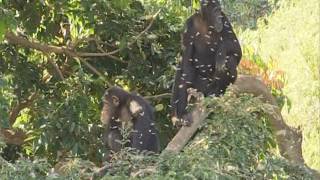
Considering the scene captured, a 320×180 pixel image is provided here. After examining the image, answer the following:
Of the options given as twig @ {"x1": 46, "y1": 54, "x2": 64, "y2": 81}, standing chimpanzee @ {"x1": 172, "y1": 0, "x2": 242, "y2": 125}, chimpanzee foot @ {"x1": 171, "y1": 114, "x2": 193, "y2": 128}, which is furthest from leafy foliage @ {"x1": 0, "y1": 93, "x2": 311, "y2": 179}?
twig @ {"x1": 46, "y1": 54, "x2": 64, "y2": 81}

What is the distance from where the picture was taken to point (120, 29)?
5.35 meters

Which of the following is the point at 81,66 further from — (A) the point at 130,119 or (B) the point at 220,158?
(B) the point at 220,158

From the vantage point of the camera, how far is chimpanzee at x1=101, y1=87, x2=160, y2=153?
4340mm

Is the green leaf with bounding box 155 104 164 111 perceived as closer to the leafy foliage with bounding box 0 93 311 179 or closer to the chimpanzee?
the chimpanzee

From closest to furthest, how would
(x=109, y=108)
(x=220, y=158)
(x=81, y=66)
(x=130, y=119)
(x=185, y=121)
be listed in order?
1. (x=220, y=158)
2. (x=185, y=121)
3. (x=130, y=119)
4. (x=109, y=108)
5. (x=81, y=66)

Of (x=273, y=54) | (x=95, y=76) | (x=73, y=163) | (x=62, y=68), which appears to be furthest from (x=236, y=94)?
(x=273, y=54)

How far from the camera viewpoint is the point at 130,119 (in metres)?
4.56

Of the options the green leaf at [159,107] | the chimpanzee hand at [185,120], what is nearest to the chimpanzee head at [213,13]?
the chimpanzee hand at [185,120]

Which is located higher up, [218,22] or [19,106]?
[218,22]

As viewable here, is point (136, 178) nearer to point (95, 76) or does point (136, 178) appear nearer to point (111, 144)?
point (111, 144)

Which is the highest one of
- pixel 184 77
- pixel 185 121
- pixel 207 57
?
pixel 207 57

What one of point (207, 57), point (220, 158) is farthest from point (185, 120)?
point (220, 158)

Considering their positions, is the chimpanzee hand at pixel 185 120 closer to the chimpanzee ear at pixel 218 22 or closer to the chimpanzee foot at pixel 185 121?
the chimpanzee foot at pixel 185 121

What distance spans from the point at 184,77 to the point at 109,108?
22.1 inches
